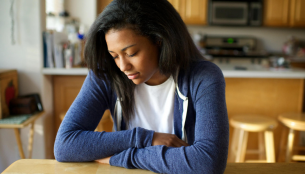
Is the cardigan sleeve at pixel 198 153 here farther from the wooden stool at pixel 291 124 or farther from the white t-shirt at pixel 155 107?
the wooden stool at pixel 291 124

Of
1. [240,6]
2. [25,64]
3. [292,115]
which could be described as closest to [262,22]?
[240,6]

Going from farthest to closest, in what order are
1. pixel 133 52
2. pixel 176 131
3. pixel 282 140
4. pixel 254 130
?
1. pixel 282 140
2. pixel 254 130
3. pixel 176 131
4. pixel 133 52

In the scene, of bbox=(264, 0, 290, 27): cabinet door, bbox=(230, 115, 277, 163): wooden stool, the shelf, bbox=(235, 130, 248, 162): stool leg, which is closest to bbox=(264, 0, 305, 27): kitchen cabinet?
bbox=(264, 0, 290, 27): cabinet door

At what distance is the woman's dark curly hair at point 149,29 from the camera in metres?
0.91

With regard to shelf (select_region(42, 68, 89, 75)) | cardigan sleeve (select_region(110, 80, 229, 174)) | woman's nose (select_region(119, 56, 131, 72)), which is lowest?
cardigan sleeve (select_region(110, 80, 229, 174))

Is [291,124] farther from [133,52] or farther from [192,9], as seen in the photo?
[192,9]

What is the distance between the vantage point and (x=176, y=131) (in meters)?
1.11

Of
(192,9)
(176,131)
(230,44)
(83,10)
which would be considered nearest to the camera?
(176,131)

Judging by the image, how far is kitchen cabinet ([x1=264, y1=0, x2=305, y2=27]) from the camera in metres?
4.46

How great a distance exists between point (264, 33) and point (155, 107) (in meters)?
4.40

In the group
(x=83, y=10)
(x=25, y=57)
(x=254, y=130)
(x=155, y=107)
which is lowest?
(x=254, y=130)

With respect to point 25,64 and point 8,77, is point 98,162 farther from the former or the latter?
point 25,64

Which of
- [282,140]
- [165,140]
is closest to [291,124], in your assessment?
[282,140]

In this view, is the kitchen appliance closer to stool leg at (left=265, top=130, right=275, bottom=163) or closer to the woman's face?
stool leg at (left=265, top=130, right=275, bottom=163)
